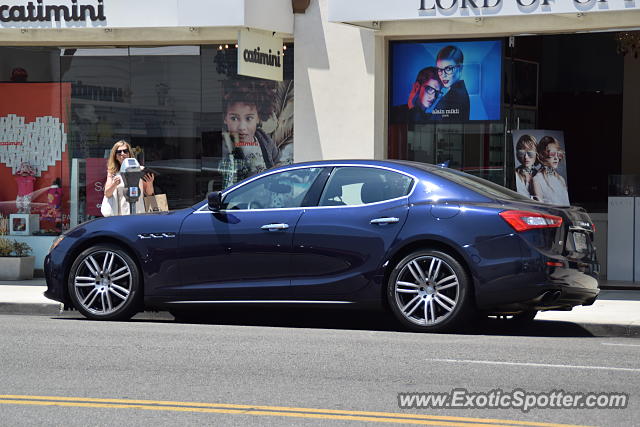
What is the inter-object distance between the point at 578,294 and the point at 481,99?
6.06 metres

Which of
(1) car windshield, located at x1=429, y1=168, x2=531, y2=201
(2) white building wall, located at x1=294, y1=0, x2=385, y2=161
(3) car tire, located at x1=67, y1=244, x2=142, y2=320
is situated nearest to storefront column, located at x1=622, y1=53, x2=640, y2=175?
(2) white building wall, located at x1=294, y1=0, x2=385, y2=161

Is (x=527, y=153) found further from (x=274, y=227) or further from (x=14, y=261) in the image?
(x=14, y=261)

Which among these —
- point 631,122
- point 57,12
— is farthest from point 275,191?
point 631,122

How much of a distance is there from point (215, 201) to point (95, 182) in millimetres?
7290

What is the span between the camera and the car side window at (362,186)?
421 inches

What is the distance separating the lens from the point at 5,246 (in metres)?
16.9

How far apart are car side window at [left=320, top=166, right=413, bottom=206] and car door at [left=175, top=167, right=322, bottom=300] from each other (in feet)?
0.73

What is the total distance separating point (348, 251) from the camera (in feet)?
34.6

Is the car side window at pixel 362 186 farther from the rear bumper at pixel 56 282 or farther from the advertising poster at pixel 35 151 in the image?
the advertising poster at pixel 35 151

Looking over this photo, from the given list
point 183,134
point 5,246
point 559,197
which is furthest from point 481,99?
point 5,246

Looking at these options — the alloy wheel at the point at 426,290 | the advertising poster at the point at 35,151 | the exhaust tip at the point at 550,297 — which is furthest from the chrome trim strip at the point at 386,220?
the advertising poster at the point at 35,151

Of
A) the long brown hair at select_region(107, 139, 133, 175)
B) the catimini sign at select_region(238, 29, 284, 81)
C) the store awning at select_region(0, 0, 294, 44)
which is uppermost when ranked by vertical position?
the store awning at select_region(0, 0, 294, 44)

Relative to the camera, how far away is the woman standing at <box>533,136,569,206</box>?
52.5 ft

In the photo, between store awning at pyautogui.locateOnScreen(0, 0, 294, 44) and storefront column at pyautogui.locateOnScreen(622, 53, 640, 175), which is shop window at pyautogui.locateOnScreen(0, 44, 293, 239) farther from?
storefront column at pyautogui.locateOnScreen(622, 53, 640, 175)
